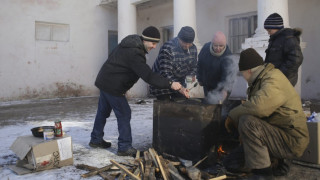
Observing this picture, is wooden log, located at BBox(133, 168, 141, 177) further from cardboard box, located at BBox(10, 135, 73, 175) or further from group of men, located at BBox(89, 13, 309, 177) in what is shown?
cardboard box, located at BBox(10, 135, 73, 175)

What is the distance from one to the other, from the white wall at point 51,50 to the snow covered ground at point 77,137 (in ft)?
11.8

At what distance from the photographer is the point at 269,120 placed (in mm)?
2971

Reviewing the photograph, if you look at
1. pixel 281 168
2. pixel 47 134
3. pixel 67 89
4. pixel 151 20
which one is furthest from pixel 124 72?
pixel 151 20

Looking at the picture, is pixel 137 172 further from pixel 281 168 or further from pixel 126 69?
pixel 281 168

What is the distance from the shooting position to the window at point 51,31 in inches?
457

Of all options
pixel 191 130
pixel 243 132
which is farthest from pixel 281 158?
pixel 191 130

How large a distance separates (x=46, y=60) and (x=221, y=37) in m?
9.13

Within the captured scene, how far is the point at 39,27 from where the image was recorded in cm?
1162

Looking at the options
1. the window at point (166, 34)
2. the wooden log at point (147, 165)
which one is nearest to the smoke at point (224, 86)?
the wooden log at point (147, 165)

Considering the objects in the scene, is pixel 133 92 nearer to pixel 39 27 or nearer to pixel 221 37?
pixel 39 27

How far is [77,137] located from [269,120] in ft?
11.0

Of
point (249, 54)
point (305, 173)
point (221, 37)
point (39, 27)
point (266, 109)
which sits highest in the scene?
point (39, 27)

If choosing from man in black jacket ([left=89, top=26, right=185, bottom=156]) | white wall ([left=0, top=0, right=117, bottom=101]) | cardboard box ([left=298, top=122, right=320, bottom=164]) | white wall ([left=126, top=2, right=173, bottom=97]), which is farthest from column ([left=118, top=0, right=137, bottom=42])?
cardboard box ([left=298, top=122, right=320, bottom=164])

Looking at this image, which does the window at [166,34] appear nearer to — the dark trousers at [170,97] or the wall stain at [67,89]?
the wall stain at [67,89]
